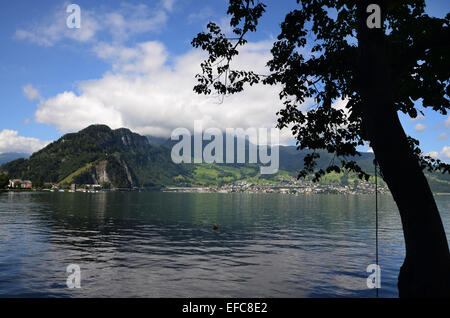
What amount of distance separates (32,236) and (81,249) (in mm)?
11993

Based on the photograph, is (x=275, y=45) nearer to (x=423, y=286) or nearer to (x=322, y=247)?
(x=423, y=286)

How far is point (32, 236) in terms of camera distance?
39000 mm

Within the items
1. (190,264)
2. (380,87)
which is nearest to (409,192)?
(380,87)

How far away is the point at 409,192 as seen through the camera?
850 centimetres

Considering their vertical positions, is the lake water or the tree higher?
the tree

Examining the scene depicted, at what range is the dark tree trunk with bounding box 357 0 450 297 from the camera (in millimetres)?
8484

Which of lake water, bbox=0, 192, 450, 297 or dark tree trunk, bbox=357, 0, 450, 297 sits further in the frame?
lake water, bbox=0, 192, 450, 297

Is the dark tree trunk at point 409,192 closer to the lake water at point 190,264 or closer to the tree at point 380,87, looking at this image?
the tree at point 380,87

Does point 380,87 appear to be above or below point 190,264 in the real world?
above

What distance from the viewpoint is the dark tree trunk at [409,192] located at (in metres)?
8.48

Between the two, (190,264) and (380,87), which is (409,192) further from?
(190,264)

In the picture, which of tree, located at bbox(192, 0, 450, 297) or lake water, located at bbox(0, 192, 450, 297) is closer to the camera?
tree, located at bbox(192, 0, 450, 297)

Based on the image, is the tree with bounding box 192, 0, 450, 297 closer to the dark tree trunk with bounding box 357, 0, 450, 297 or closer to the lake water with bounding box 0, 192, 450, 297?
the dark tree trunk with bounding box 357, 0, 450, 297

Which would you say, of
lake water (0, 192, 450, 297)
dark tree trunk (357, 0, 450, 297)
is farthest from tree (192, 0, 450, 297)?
lake water (0, 192, 450, 297)
